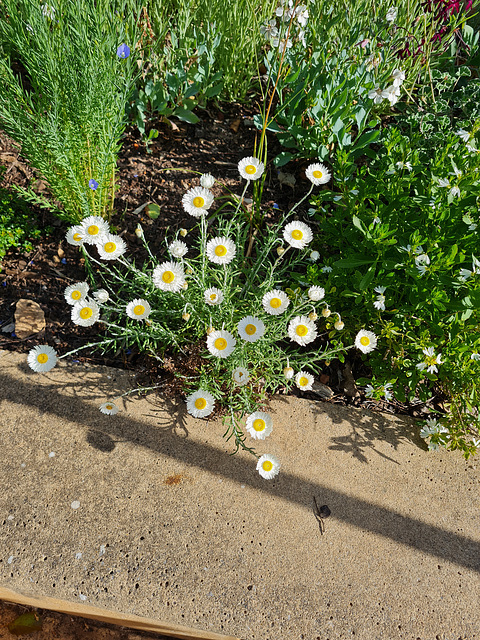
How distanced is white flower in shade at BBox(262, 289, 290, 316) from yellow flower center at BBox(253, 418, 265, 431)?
0.43 m

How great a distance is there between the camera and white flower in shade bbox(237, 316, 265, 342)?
5.24ft

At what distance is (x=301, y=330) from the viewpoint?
169 cm

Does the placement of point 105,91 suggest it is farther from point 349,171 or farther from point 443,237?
point 443,237

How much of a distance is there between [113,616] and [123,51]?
98.6 inches

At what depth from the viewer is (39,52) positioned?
1.93 m

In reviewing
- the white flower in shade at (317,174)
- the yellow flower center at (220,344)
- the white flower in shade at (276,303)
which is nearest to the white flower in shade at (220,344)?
the yellow flower center at (220,344)

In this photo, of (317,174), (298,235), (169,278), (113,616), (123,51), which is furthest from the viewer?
(123,51)

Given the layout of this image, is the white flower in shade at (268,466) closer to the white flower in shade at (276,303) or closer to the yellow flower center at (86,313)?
the white flower in shade at (276,303)

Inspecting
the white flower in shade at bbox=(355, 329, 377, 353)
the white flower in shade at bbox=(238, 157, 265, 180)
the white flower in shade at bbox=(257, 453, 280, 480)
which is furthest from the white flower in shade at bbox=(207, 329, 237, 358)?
the white flower in shade at bbox=(238, 157, 265, 180)

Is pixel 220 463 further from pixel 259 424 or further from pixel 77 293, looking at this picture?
pixel 77 293

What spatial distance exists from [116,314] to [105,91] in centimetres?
106

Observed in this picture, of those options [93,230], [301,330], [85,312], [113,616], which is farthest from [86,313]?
[113,616]

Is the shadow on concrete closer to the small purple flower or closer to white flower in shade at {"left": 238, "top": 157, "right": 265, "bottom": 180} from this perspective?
white flower in shade at {"left": 238, "top": 157, "right": 265, "bottom": 180}

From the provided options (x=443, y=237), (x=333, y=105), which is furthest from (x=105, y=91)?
(x=443, y=237)
